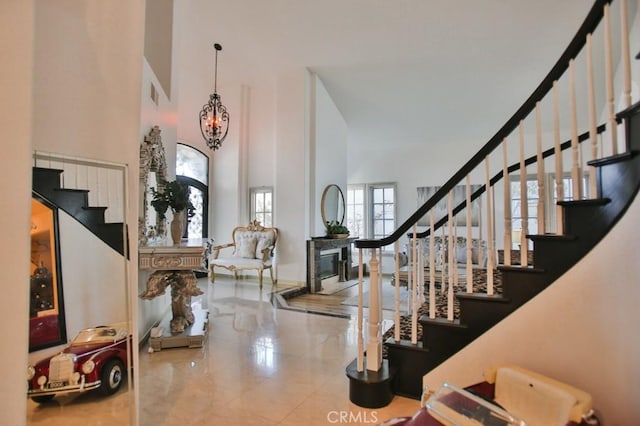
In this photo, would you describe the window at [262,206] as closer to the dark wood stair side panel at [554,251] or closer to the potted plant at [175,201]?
the potted plant at [175,201]

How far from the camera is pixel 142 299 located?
3.00m

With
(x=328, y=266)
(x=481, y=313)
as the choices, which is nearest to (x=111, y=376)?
(x=481, y=313)

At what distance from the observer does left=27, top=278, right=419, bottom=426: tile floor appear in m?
1.46

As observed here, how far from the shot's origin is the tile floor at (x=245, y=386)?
4.81 ft

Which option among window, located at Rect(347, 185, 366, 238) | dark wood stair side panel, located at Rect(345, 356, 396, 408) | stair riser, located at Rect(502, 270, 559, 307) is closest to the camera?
stair riser, located at Rect(502, 270, 559, 307)

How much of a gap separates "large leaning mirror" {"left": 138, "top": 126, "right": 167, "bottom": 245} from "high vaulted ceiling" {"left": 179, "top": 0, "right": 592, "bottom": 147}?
86.2 inches

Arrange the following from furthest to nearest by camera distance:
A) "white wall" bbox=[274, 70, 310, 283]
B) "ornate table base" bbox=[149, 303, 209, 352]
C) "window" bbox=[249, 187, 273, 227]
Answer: "window" bbox=[249, 187, 273, 227] → "white wall" bbox=[274, 70, 310, 283] → "ornate table base" bbox=[149, 303, 209, 352]

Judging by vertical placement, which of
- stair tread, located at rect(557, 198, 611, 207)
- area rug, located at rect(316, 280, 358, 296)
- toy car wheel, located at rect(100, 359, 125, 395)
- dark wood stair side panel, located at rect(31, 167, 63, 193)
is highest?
dark wood stair side panel, located at rect(31, 167, 63, 193)

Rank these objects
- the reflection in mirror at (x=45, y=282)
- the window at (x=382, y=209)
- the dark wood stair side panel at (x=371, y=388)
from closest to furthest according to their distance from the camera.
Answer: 1. the reflection in mirror at (x=45, y=282)
2. the dark wood stair side panel at (x=371, y=388)
3. the window at (x=382, y=209)

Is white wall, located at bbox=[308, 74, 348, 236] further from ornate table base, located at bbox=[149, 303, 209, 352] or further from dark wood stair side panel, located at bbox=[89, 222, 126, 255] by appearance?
dark wood stair side panel, located at bbox=[89, 222, 126, 255]

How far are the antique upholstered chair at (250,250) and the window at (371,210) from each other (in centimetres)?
307

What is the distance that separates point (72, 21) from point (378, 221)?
7.32 metres

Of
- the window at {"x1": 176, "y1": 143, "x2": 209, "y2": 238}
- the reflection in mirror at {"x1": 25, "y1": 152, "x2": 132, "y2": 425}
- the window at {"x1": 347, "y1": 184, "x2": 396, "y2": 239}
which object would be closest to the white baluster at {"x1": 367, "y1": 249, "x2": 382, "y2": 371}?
the reflection in mirror at {"x1": 25, "y1": 152, "x2": 132, "y2": 425}

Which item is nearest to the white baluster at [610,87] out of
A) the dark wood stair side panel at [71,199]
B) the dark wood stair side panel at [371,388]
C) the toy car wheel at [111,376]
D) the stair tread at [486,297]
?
the stair tread at [486,297]
